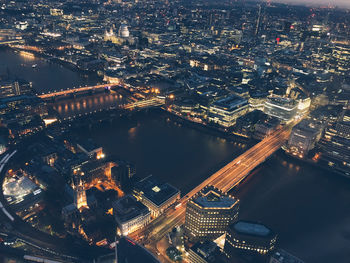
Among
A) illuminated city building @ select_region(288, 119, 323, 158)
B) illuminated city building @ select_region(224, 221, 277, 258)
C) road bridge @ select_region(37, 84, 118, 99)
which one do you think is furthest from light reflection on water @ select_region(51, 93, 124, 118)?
illuminated city building @ select_region(224, 221, 277, 258)

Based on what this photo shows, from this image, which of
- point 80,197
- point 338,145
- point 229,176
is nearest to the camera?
point 80,197

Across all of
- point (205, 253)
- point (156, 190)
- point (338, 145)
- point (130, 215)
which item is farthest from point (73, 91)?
point (338, 145)

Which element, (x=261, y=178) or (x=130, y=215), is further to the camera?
(x=261, y=178)

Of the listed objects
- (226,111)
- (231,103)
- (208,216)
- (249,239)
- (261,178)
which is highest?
(231,103)

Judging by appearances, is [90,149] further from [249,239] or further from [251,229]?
[249,239]

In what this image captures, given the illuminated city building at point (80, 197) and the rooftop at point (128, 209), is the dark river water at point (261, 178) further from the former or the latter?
the illuminated city building at point (80, 197)

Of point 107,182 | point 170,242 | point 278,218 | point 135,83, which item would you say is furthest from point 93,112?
A: point 278,218
